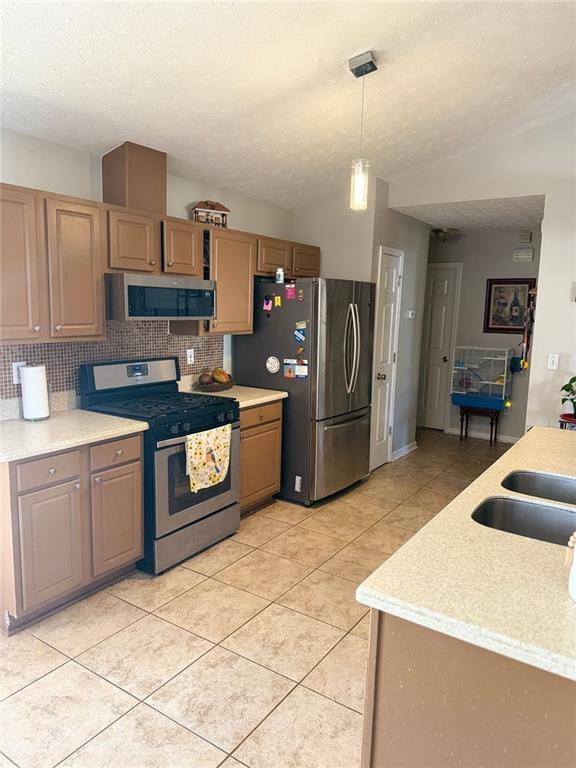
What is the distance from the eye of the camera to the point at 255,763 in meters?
1.77

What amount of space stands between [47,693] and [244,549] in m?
1.45

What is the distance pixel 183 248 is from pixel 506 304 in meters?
4.26

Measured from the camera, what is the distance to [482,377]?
6.11 metres

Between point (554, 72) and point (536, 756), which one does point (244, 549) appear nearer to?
point (536, 756)

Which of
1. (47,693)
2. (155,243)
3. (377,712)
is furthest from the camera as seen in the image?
(155,243)

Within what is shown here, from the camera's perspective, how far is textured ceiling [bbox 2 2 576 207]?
2.22 metres

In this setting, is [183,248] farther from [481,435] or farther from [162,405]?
[481,435]

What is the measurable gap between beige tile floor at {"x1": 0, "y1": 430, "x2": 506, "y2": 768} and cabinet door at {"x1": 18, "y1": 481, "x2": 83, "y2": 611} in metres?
0.19

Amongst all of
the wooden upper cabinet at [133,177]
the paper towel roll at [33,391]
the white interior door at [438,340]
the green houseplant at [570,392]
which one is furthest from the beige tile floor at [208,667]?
the white interior door at [438,340]

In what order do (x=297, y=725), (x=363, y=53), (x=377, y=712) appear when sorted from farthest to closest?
(x=363, y=53) < (x=297, y=725) < (x=377, y=712)

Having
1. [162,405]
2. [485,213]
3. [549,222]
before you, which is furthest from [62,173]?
[485,213]

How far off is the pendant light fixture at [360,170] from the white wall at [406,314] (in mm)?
2003

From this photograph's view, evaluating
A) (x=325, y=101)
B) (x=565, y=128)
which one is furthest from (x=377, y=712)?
(x=565, y=128)

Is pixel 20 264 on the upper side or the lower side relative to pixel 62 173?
lower
